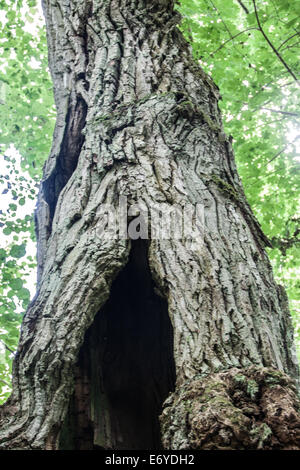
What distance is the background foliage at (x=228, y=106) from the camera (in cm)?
472

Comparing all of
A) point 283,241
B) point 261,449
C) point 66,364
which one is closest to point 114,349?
point 66,364

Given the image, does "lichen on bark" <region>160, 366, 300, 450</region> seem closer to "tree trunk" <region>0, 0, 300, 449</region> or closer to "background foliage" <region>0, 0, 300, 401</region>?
"tree trunk" <region>0, 0, 300, 449</region>

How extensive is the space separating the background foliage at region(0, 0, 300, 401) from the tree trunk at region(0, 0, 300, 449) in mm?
1377

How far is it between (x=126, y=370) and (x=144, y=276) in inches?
28.2

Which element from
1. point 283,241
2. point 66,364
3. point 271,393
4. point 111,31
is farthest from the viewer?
point 283,241

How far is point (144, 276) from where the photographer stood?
3.08 m

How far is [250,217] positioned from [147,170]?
76 cm

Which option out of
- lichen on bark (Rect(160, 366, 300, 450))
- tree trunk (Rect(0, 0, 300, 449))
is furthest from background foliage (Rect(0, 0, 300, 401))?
lichen on bark (Rect(160, 366, 300, 450))

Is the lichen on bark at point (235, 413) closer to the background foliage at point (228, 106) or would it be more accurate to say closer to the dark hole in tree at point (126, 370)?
the dark hole in tree at point (126, 370)

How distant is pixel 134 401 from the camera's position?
2.99 metres

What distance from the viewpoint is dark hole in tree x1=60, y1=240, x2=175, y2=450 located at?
269cm

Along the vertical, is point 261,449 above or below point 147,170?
below

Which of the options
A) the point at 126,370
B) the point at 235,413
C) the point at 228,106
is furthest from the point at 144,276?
the point at 228,106
